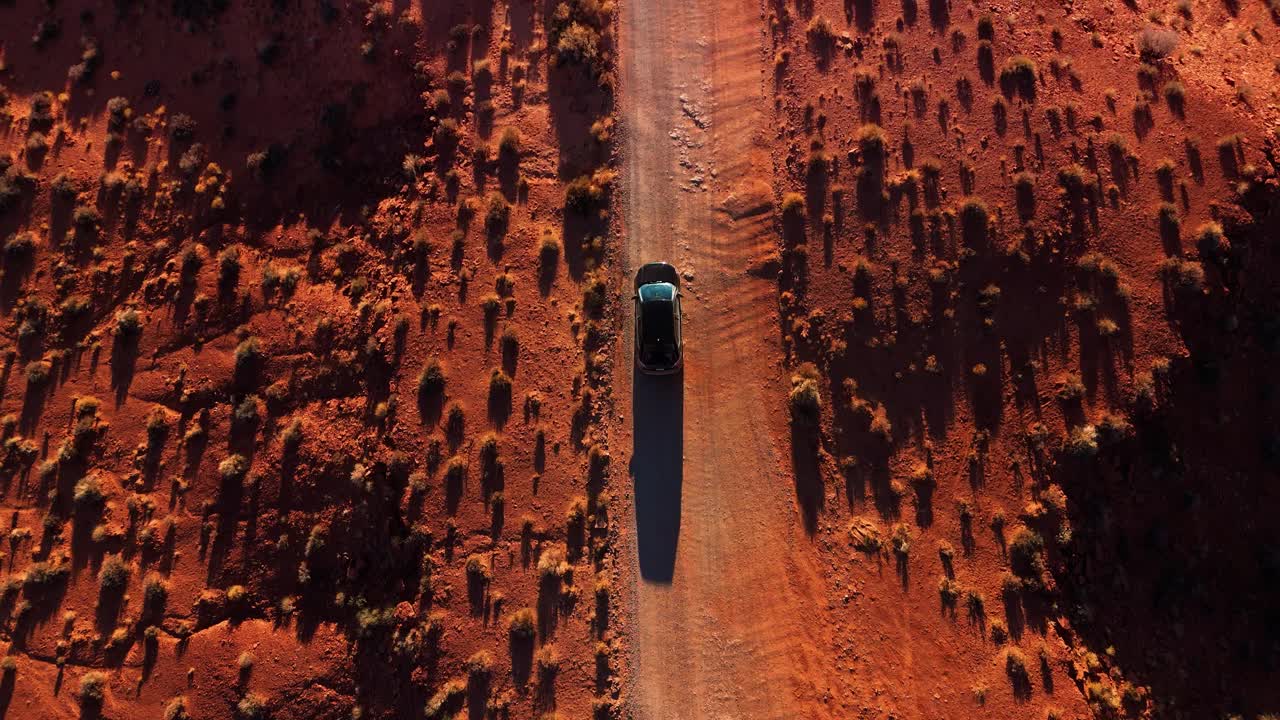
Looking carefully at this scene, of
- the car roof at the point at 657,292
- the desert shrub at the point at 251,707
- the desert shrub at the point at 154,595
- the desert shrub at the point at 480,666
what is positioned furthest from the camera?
the car roof at the point at 657,292

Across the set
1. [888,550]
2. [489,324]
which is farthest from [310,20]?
[888,550]

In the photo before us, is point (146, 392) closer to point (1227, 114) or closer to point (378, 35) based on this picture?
point (378, 35)

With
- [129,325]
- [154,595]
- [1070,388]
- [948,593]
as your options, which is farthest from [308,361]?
[1070,388]

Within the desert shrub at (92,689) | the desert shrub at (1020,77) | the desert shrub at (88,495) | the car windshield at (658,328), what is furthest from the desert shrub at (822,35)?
the desert shrub at (92,689)

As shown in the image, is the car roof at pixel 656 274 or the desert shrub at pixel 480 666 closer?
the desert shrub at pixel 480 666

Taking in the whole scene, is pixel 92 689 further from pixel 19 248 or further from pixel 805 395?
pixel 805 395

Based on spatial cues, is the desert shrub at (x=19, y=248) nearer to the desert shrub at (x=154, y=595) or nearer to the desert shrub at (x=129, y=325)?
the desert shrub at (x=129, y=325)
